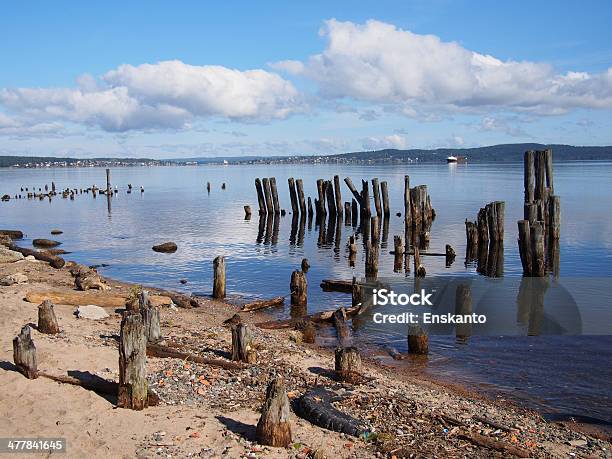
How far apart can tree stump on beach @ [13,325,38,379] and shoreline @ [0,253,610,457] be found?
14 centimetres

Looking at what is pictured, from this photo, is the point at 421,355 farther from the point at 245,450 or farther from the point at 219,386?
the point at 245,450

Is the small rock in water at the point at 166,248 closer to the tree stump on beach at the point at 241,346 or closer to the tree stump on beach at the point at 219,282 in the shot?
the tree stump on beach at the point at 219,282

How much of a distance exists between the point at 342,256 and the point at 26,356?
19.8m

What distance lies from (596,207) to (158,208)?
38.0 meters

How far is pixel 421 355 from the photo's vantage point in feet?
44.5

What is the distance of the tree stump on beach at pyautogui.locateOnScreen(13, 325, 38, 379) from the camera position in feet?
30.7

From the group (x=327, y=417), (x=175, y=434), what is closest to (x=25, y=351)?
(x=175, y=434)

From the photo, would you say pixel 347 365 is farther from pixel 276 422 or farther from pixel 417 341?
pixel 417 341

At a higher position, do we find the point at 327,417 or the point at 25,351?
the point at 25,351

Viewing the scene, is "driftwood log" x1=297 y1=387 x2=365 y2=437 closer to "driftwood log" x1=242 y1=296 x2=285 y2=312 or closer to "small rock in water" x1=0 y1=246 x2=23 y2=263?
"driftwood log" x1=242 y1=296 x2=285 y2=312

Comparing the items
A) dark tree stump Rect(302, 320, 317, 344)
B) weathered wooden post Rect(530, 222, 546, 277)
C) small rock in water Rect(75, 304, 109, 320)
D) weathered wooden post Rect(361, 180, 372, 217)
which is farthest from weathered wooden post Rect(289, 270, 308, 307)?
weathered wooden post Rect(361, 180, 372, 217)

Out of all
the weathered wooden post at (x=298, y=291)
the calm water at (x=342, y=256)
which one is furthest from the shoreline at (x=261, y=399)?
the weathered wooden post at (x=298, y=291)

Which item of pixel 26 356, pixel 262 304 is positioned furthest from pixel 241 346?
pixel 262 304

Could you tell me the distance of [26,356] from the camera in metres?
9.35
